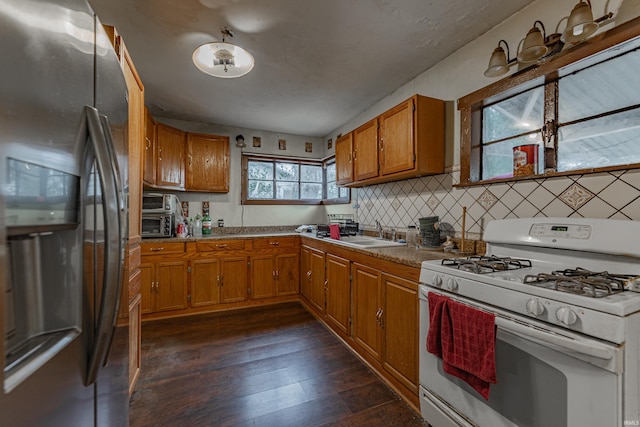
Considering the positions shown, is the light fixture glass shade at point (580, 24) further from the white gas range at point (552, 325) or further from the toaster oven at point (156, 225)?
the toaster oven at point (156, 225)

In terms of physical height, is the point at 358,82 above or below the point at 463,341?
above

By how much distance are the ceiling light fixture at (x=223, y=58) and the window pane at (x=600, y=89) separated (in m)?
1.92

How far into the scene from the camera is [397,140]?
2.32 m

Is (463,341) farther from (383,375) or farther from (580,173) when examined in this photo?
(580,173)

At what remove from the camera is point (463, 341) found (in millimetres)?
1218

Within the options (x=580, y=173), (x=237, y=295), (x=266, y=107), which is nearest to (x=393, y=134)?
(x=580, y=173)

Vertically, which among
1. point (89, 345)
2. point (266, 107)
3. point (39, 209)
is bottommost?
point (89, 345)

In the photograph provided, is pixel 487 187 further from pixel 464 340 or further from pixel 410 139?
pixel 464 340

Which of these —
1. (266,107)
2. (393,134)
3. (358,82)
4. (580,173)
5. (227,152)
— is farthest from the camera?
(227,152)

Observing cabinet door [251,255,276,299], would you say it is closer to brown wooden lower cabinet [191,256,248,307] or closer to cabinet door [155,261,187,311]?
brown wooden lower cabinet [191,256,248,307]

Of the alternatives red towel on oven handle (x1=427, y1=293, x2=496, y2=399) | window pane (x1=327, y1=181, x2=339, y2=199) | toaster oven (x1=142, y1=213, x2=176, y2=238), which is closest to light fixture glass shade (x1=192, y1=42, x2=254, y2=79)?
toaster oven (x1=142, y1=213, x2=176, y2=238)

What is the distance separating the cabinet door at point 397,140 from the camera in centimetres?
218

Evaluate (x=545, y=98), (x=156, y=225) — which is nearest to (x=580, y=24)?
(x=545, y=98)

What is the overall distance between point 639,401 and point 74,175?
1675mm
